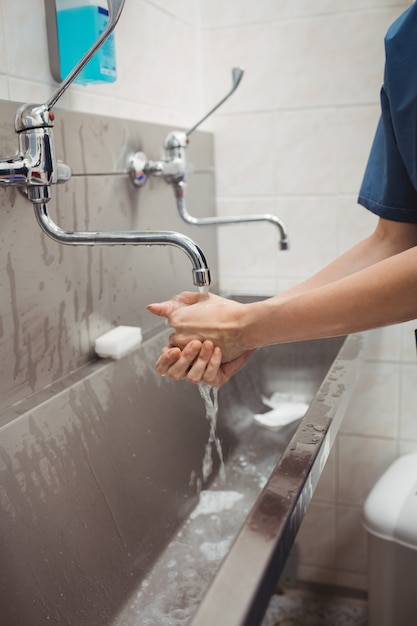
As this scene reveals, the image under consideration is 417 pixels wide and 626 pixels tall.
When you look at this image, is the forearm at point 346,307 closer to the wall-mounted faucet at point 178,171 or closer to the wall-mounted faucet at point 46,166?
the wall-mounted faucet at point 46,166

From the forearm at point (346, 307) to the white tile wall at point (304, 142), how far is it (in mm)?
711

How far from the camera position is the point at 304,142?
157 cm

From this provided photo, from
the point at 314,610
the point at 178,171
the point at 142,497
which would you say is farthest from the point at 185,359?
the point at 314,610

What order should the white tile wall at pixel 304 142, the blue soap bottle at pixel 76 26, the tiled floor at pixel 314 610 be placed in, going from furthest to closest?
the tiled floor at pixel 314 610 → the white tile wall at pixel 304 142 → the blue soap bottle at pixel 76 26

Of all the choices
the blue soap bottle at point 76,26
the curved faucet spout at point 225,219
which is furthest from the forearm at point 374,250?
the blue soap bottle at point 76,26

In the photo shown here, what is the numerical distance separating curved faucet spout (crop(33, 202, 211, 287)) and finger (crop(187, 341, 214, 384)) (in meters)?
0.10

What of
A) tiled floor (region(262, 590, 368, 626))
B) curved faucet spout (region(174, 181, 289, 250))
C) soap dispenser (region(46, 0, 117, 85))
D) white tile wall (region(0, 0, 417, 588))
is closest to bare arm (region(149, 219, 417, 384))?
curved faucet spout (region(174, 181, 289, 250))

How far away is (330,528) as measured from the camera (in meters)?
1.72

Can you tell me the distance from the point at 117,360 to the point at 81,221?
257 millimetres

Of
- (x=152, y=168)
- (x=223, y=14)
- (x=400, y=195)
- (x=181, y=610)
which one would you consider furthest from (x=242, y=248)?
(x=181, y=610)

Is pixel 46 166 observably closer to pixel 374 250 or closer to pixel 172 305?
pixel 172 305

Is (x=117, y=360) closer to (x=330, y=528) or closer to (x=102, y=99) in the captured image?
(x=102, y=99)

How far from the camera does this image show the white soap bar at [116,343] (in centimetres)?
115

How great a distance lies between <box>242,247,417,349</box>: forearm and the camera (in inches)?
29.3
